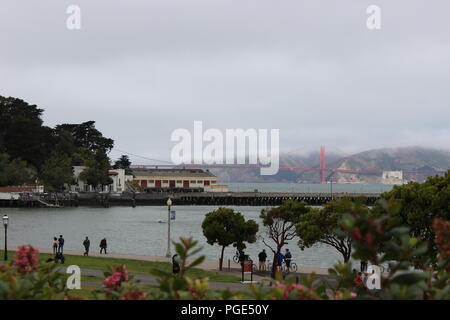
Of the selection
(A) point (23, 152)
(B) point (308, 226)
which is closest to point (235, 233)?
A: (B) point (308, 226)

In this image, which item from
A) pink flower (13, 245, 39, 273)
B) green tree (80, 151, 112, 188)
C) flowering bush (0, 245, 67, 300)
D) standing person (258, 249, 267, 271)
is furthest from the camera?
green tree (80, 151, 112, 188)

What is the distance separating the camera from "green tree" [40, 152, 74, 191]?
156 meters

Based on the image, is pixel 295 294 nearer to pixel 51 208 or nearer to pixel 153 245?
pixel 153 245

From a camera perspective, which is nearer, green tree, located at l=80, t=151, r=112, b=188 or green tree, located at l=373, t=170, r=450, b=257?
green tree, located at l=373, t=170, r=450, b=257

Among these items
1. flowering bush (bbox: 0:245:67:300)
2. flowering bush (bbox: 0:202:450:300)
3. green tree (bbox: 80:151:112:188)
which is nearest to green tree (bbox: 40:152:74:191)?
green tree (bbox: 80:151:112:188)

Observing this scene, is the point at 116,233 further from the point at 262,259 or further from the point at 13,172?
the point at 13,172

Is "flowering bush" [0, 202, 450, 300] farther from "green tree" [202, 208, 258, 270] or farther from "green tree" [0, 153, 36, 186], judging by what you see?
"green tree" [0, 153, 36, 186]

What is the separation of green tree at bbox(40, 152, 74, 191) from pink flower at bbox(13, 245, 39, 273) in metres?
151

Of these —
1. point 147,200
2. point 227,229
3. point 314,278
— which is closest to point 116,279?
point 314,278

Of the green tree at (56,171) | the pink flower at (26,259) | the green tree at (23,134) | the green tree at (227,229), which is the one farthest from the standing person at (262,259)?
the green tree at (56,171)

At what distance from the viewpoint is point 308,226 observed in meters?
37.9

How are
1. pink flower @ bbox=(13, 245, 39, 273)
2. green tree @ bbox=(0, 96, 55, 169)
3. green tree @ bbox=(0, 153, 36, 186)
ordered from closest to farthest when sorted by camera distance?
pink flower @ bbox=(13, 245, 39, 273) → green tree @ bbox=(0, 153, 36, 186) → green tree @ bbox=(0, 96, 55, 169)
